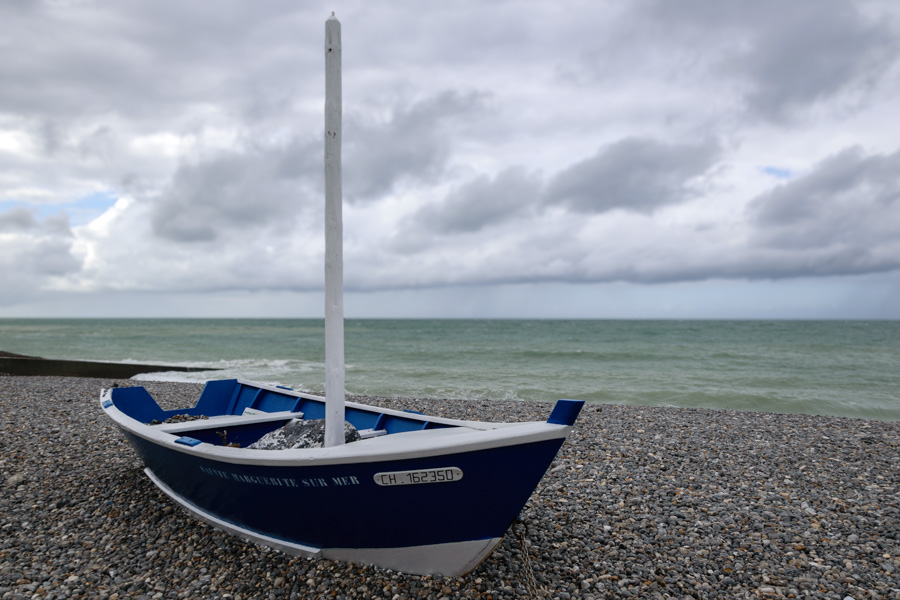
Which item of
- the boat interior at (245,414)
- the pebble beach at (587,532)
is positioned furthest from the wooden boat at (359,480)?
the boat interior at (245,414)

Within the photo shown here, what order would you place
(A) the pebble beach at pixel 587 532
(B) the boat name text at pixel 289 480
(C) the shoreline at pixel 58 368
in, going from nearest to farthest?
(B) the boat name text at pixel 289 480
(A) the pebble beach at pixel 587 532
(C) the shoreline at pixel 58 368

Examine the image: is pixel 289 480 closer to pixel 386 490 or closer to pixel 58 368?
pixel 386 490

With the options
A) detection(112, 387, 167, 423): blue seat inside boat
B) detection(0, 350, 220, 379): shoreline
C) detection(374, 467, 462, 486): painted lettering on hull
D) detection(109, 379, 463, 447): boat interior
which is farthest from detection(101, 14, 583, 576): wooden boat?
detection(0, 350, 220, 379): shoreline

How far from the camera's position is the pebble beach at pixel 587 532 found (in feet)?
15.4

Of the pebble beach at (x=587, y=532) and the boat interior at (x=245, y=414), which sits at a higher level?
the boat interior at (x=245, y=414)

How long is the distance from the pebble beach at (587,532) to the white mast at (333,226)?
1344mm

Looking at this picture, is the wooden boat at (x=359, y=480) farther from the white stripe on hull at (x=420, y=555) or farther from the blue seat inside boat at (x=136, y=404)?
the blue seat inside boat at (x=136, y=404)

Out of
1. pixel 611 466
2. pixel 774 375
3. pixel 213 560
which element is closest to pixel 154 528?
pixel 213 560

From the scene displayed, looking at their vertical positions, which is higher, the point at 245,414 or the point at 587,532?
the point at 245,414

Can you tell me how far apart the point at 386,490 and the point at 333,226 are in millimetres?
2423

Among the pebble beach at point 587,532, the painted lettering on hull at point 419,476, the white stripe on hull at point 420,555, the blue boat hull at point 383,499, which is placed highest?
the painted lettering on hull at point 419,476

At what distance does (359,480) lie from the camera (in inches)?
169

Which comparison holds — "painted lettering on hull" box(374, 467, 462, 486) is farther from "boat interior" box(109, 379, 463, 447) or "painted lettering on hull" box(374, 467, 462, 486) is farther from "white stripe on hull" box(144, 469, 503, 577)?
"boat interior" box(109, 379, 463, 447)

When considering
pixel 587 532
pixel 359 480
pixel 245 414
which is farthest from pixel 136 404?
pixel 587 532
